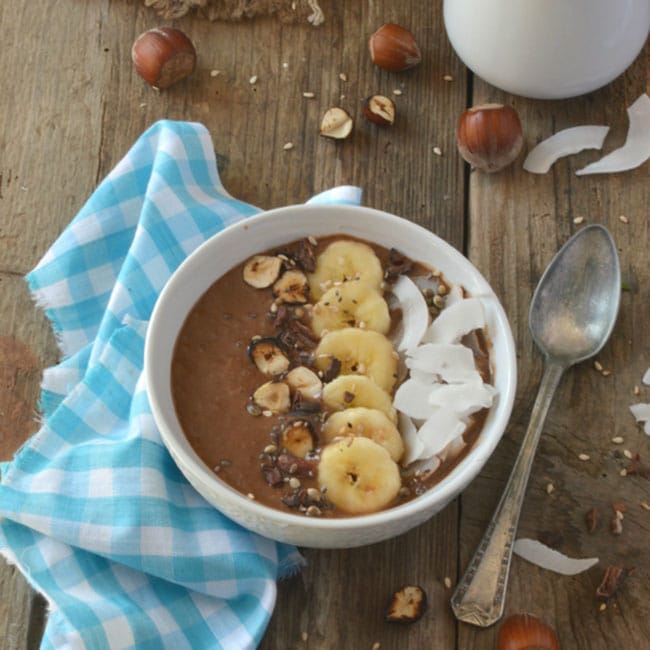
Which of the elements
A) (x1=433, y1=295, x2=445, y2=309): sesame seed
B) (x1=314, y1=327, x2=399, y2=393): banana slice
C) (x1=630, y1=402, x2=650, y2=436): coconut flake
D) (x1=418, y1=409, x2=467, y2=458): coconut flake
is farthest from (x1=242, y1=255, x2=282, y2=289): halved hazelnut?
(x1=630, y1=402, x2=650, y2=436): coconut flake

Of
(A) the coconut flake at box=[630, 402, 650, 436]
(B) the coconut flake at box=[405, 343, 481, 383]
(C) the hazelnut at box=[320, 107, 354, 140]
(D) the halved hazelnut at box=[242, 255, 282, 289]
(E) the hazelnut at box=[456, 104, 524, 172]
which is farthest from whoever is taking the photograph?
(C) the hazelnut at box=[320, 107, 354, 140]

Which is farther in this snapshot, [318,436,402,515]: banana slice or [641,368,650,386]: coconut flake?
[641,368,650,386]: coconut flake

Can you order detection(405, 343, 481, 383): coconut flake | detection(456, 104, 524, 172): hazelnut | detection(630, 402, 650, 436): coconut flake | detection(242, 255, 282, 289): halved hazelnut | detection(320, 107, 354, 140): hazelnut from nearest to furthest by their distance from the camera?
detection(405, 343, 481, 383): coconut flake < detection(242, 255, 282, 289): halved hazelnut < detection(630, 402, 650, 436): coconut flake < detection(456, 104, 524, 172): hazelnut < detection(320, 107, 354, 140): hazelnut

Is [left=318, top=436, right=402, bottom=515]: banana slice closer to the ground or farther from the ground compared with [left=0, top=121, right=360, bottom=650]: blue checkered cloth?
farther from the ground

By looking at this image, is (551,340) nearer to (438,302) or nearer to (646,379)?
(646,379)

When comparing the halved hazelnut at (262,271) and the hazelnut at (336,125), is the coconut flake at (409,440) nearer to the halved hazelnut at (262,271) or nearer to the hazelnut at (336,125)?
the halved hazelnut at (262,271)

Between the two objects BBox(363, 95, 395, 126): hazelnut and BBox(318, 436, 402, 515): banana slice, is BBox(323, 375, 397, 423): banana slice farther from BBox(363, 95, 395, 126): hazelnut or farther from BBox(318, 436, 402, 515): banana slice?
BBox(363, 95, 395, 126): hazelnut

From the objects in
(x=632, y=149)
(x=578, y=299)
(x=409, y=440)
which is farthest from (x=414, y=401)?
(x=632, y=149)
